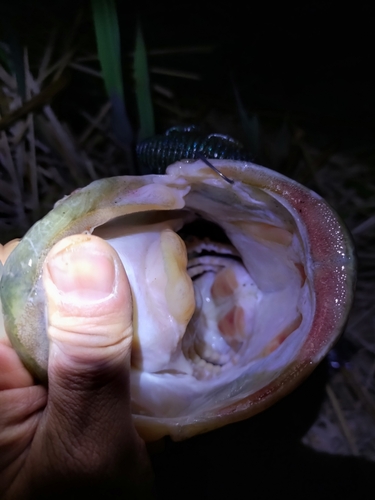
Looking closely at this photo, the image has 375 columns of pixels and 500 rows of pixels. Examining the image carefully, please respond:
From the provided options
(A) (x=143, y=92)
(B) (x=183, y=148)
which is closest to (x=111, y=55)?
(A) (x=143, y=92)

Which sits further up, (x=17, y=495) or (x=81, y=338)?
(x=81, y=338)

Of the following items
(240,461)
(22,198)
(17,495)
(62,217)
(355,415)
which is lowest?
(240,461)

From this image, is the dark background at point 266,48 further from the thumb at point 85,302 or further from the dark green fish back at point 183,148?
the thumb at point 85,302

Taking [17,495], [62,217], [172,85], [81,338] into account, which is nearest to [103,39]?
[172,85]

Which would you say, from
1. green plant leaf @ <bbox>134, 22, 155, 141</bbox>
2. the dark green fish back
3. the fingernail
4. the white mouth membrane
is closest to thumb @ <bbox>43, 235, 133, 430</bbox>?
the fingernail

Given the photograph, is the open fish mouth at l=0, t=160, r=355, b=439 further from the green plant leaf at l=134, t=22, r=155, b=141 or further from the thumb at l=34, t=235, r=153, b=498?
the green plant leaf at l=134, t=22, r=155, b=141

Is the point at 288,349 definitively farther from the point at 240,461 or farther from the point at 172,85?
the point at 172,85

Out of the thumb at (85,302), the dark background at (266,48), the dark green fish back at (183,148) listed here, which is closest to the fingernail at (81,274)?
the thumb at (85,302)

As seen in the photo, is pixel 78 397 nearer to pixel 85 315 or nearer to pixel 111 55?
pixel 85 315
